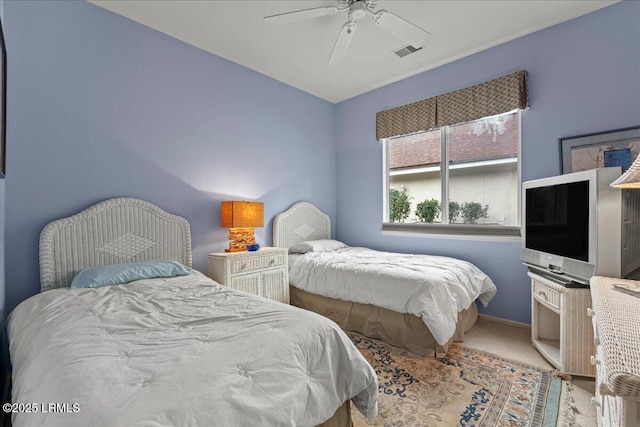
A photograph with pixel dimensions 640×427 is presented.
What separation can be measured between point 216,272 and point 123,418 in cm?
212

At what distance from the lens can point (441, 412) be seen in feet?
5.53

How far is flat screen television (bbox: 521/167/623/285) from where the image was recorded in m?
1.76

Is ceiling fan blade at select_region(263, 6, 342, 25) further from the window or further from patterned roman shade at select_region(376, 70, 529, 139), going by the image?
the window

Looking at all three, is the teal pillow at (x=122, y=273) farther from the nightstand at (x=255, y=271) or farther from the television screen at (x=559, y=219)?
the television screen at (x=559, y=219)

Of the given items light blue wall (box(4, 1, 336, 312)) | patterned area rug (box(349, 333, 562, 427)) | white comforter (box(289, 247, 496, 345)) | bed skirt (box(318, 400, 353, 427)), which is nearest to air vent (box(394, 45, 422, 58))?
light blue wall (box(4, 1, 336, 312))

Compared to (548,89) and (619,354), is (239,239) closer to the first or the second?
(619,354)

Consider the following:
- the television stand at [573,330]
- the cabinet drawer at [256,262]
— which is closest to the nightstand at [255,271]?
the cabinet drawer at [256,262]

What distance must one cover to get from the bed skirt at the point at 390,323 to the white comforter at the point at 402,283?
11 cm

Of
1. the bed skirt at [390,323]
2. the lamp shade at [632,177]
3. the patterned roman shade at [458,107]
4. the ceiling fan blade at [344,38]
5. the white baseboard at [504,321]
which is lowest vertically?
the white baseboard at [504,321]

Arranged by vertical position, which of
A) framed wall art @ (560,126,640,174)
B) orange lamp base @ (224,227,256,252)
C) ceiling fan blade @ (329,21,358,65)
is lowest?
orange lamp base @ (224,227,256,252)

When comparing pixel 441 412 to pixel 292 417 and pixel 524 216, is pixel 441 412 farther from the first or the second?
pixel 524 216

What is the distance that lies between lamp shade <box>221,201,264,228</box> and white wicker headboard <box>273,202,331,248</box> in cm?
68

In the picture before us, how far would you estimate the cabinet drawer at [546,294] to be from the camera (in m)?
2.11

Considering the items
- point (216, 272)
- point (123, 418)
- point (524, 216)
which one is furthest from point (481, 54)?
point (123, 418)
